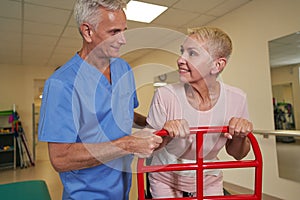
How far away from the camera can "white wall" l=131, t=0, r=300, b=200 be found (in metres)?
2.37

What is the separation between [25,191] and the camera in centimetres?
174

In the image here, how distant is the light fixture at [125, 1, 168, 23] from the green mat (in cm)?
225

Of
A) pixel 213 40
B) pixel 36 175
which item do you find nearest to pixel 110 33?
pixel 213 40

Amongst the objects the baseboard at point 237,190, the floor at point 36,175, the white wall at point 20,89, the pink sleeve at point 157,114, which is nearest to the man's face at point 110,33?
the pink sleeve at point 157,114

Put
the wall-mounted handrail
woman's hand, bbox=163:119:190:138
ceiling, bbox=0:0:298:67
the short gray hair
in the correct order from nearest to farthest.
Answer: woman's hand, bbox=163:119:190:138 < the short gray hair < the wall-mounted handrail < ceiling, bbox=0:0:298:67

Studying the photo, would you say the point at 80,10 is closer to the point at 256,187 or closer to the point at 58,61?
the point at 256,187

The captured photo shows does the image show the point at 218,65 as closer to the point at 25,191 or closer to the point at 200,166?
the point at 200,166

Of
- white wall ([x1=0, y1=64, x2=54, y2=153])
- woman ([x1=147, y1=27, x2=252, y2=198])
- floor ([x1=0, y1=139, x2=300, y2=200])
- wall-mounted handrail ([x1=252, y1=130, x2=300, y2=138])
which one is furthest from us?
white wall ([x1=0, y1=64, x2=54, y2=153])

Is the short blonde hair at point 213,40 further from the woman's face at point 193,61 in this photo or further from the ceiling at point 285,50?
the ceiling at point 285,50

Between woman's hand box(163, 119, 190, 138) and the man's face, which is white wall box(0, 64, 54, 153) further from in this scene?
woman's hand box(163, 119, 190, 138)

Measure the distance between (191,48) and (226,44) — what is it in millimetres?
176

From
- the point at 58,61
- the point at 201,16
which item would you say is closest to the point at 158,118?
the point at 201,16

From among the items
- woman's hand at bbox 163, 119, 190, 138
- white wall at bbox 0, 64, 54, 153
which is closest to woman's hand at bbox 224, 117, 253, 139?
woman's hand at bbox 163, 119, 190, 138

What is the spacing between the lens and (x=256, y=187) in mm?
814
